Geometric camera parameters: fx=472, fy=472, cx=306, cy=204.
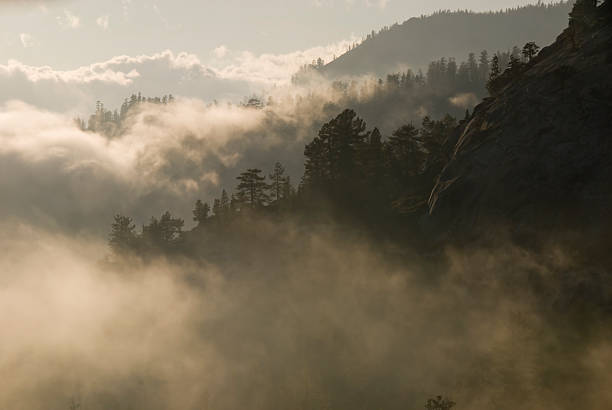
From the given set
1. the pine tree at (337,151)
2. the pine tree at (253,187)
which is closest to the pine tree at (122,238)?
the pine tree at (253,187)

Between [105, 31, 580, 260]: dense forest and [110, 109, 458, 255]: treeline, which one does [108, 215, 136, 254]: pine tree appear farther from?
[110, 109, 458, 255]: treeline

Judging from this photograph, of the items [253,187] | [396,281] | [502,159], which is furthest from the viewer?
[253,187]

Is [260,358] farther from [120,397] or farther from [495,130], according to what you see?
[495,130]

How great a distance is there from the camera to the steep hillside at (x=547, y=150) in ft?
143

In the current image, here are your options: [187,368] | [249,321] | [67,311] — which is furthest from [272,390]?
[67,311]

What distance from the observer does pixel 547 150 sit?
154ft

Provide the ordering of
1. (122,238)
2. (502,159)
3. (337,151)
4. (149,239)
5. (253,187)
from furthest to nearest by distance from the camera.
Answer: (122,238)
(149,239)
(253,187)
(337,151)
(502,159)

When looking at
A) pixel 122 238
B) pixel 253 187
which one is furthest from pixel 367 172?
pixel 122 238

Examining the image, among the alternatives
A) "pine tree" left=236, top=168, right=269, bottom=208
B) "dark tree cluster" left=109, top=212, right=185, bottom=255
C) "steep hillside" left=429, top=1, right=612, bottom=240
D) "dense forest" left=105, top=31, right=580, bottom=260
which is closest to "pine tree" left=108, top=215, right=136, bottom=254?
"dark tree cluster" left=109, top=212, right=185, bottom=255

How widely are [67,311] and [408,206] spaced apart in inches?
3915

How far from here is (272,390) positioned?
62.8 m

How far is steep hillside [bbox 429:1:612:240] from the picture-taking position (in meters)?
43.5

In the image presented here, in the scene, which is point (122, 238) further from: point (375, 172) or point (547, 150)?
point (547, 150)

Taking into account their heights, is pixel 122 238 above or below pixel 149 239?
above
